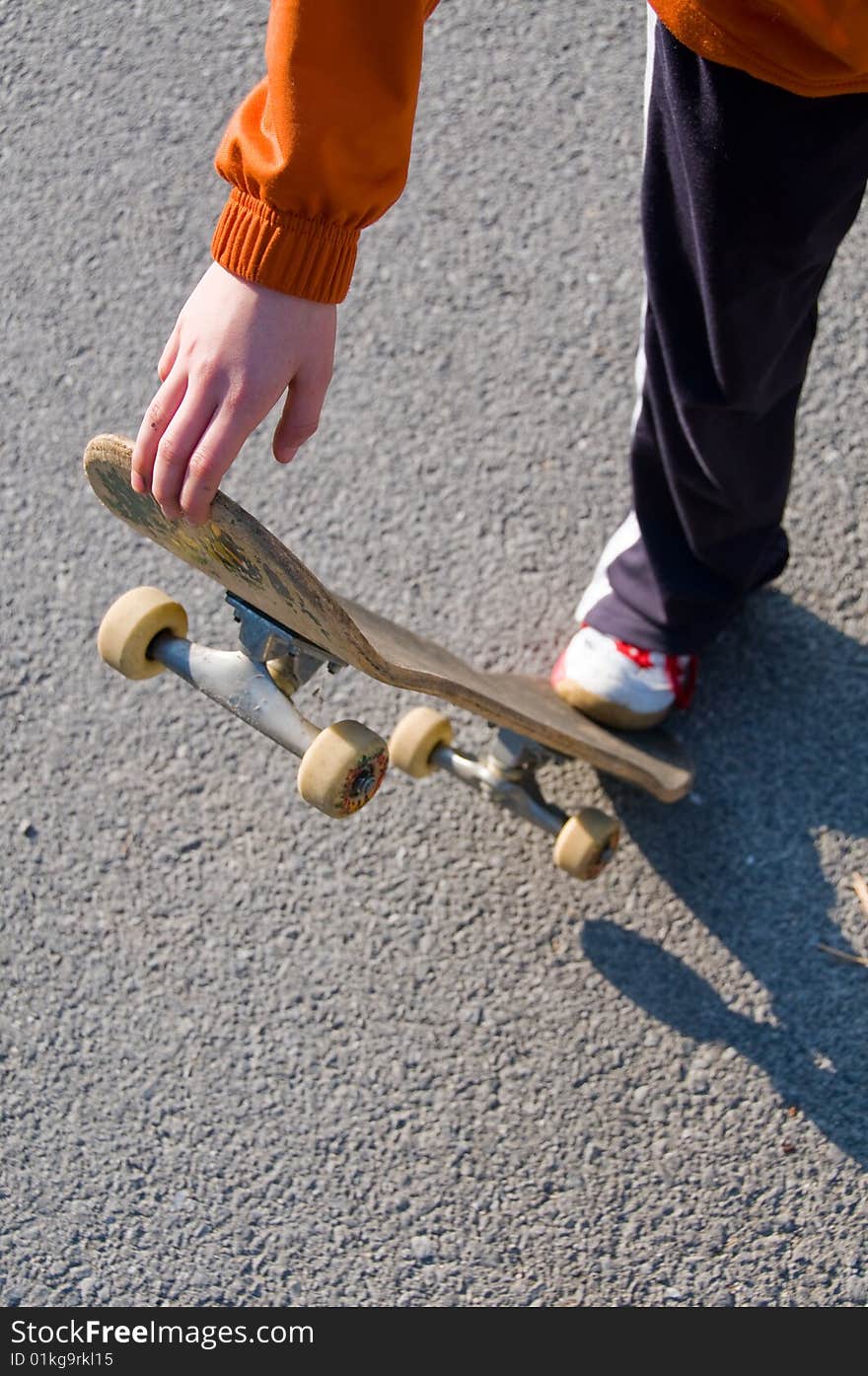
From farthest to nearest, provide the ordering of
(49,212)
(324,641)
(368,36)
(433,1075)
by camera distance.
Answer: (49,212)
(433,1075)
(324,641)
(368,36)

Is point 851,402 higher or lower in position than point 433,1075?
higher

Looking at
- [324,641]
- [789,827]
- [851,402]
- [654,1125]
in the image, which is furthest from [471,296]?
[654,1125]

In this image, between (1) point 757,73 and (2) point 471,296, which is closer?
(1) point 757,73

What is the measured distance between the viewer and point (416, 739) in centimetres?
187

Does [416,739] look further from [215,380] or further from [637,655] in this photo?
[215,380]

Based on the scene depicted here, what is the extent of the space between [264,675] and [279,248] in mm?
509

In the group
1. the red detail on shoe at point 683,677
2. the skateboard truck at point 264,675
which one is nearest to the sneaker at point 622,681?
the red detail on shoe at point 683,677

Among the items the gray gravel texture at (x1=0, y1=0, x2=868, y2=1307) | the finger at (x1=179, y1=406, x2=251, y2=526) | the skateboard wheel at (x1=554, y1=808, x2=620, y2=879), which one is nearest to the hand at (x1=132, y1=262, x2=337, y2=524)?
the finger at (x1=179, y1=406, x2=251, y2=526)

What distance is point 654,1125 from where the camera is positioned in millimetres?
1850

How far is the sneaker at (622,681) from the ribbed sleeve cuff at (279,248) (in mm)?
961

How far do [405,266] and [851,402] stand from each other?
909mm

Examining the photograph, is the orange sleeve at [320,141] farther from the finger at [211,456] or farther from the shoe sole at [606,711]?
the shoe sole at [606,711]

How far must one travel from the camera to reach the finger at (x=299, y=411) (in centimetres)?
121
